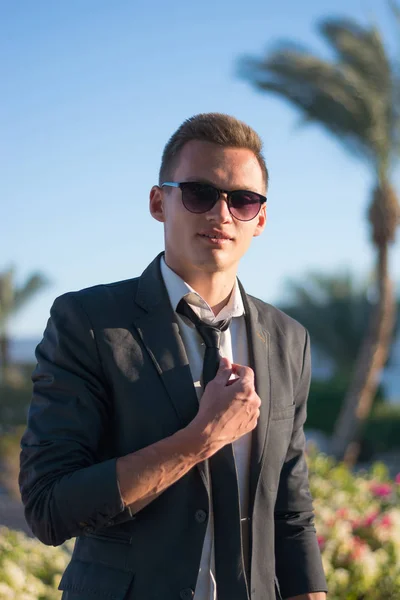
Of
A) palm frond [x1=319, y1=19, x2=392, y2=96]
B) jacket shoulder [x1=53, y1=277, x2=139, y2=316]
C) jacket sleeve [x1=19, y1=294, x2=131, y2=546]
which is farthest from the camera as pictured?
palm frond [x1=319, y1=19, x2=392, y2=96]

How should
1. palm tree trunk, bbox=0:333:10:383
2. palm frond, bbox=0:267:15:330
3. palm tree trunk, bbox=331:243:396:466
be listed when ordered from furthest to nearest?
1. palm frond, bbox=0:267:15:330
2. palm tree trunk, bbox=0:333:10:383
3. palm tree trunk, bbox=331:243:396:466

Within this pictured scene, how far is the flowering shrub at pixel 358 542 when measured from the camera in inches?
177

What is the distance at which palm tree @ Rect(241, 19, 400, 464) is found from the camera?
16.1m

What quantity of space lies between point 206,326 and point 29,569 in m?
2.87

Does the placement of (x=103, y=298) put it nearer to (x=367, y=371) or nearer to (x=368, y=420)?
(x=367, y=371)

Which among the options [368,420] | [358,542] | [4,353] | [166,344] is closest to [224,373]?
[166,344]

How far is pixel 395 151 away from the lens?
1636 centimetres

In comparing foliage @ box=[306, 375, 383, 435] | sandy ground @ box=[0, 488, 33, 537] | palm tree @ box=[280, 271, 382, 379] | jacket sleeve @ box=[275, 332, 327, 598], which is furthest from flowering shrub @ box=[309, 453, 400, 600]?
palm tree @ box=[280, 271, 382, 379]

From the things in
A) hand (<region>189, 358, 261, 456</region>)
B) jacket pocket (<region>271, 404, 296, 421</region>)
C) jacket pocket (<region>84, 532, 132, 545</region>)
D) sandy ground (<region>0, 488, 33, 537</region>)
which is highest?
hand (<region>189, 358, 261, 456</region>)

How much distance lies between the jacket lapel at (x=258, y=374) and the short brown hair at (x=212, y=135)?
0.40 m

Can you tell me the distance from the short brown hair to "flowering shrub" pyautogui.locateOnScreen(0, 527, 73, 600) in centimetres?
242

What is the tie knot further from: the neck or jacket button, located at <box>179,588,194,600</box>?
jacket button, located at <box>179,588,194,600</box>

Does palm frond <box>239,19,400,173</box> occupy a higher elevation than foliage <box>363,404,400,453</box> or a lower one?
higher

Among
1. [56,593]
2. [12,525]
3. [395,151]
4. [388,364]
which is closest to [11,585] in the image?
[56,593]
